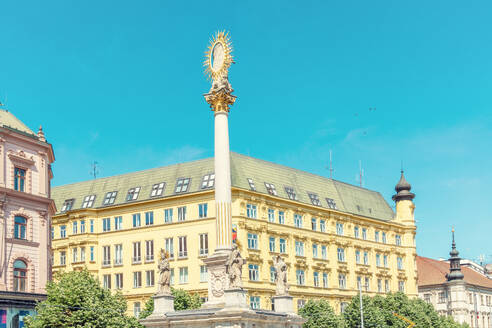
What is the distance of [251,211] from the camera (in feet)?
277

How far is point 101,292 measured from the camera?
5672 cm

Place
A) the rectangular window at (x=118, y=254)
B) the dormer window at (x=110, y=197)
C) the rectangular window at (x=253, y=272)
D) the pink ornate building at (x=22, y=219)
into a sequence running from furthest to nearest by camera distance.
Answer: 1. the dormer window at (x=110, y=197)
2. the rectangular window at (x=118, y=254)
3. the rectangular window at (x=253, y=272)
4. the pink ornate building at (x=22, y=219)

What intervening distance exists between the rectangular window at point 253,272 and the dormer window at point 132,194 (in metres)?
17.3

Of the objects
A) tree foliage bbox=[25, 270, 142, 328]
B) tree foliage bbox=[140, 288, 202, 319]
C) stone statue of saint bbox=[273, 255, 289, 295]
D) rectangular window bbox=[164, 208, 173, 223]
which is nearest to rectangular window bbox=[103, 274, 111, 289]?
rectangular window bbox=[164, 208, 173, 223]

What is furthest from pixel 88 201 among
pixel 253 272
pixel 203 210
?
pixel 253 272

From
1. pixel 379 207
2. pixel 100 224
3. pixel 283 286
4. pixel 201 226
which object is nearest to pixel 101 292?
pixel 283 286

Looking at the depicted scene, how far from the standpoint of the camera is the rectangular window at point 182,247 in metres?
84.7

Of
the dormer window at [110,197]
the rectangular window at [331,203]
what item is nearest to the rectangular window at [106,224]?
the dormer window at [110,197]

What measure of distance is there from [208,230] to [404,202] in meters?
38.2

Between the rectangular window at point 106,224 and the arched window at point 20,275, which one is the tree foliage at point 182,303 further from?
the rectangular window at point 106,224

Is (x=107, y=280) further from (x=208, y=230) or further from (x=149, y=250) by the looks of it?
(x=208, y=230)

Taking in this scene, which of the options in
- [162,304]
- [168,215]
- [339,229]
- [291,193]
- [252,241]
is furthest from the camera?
[339,229]

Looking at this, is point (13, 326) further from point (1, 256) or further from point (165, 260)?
point (165, 260)

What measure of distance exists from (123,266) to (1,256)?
94.9ft
